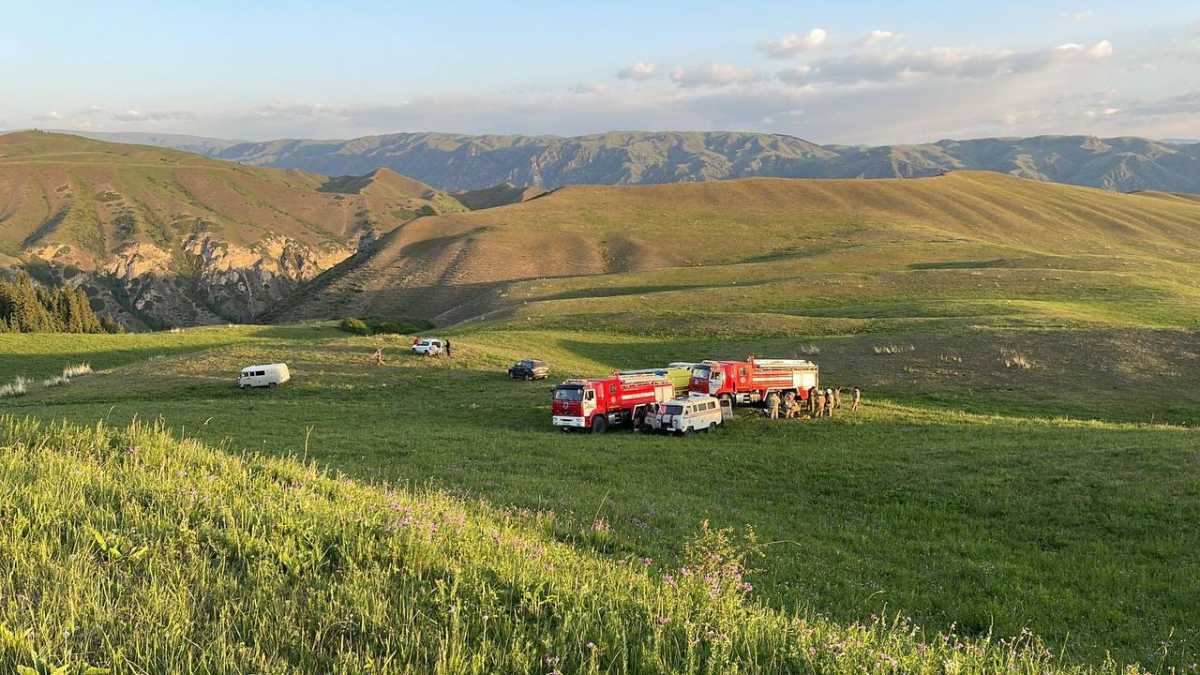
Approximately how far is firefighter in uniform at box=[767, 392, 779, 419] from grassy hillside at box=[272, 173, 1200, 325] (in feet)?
113

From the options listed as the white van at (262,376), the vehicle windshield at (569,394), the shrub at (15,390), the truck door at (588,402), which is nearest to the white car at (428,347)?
the white van at (262,376)

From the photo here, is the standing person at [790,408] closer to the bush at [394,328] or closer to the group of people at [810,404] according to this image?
the group of people at [810,404]

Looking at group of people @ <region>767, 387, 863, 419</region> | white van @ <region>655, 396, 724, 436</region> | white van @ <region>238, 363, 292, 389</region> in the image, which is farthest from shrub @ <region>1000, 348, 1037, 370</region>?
white van @ <region>238, 363, 292, 389</region>

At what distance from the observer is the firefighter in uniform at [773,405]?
33.3 meters

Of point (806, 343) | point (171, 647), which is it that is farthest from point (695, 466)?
point (806, 343)

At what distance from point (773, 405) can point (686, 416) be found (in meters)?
6.04

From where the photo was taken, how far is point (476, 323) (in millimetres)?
76938

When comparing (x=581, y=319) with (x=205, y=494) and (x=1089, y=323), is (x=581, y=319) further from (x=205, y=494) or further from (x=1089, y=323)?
(x=205, y=494)

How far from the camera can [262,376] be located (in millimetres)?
39688

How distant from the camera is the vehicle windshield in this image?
3063 cm

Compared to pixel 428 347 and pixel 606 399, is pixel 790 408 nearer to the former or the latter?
pixel 606 399

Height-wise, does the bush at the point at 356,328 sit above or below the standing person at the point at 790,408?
below

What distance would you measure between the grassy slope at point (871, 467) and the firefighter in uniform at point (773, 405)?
1.25m

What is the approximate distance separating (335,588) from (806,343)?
47638 mm
